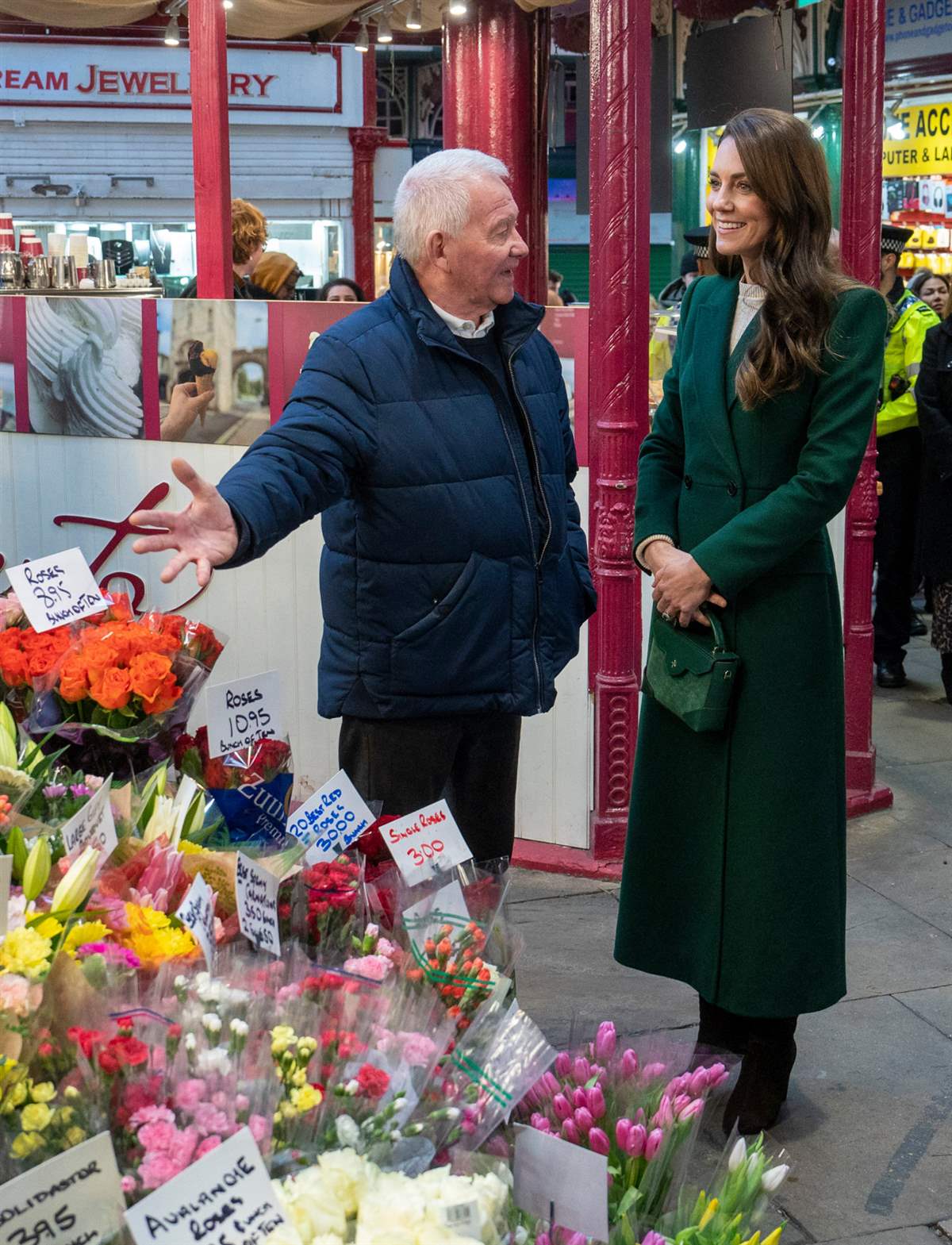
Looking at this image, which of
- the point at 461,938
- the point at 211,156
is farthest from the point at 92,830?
the point at 211,156

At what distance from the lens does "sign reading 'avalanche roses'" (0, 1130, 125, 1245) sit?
4.54 ft

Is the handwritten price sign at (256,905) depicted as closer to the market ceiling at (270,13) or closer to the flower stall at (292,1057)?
the flower stall at (292,1057)

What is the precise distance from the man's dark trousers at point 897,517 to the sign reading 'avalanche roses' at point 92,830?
5524 millimetres

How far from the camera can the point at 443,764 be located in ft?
9.96

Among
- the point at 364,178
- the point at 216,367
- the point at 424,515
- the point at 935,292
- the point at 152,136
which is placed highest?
the point at 152,136

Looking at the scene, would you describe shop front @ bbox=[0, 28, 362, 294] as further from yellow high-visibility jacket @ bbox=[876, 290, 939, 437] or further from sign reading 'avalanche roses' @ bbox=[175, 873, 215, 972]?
sign reading 'avalanche roses' @ bbox=[175, 873, 215, 972]

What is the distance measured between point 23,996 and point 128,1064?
0.45 ft

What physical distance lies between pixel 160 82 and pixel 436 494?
566 inches

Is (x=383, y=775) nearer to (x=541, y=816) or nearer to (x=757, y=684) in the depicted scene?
(x=757, y=684)

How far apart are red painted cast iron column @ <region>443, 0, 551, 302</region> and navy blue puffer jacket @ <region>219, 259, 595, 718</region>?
3.49 meters

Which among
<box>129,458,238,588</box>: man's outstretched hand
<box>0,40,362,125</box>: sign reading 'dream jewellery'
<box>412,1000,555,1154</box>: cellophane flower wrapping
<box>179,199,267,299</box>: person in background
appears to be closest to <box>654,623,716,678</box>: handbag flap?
<box>129,458,238,588</box>: man's outstretched hand

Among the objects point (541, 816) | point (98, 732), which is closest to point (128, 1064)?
point (98, 732)

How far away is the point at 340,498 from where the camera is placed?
2779mm

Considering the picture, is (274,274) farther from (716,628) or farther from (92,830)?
(92,830)
